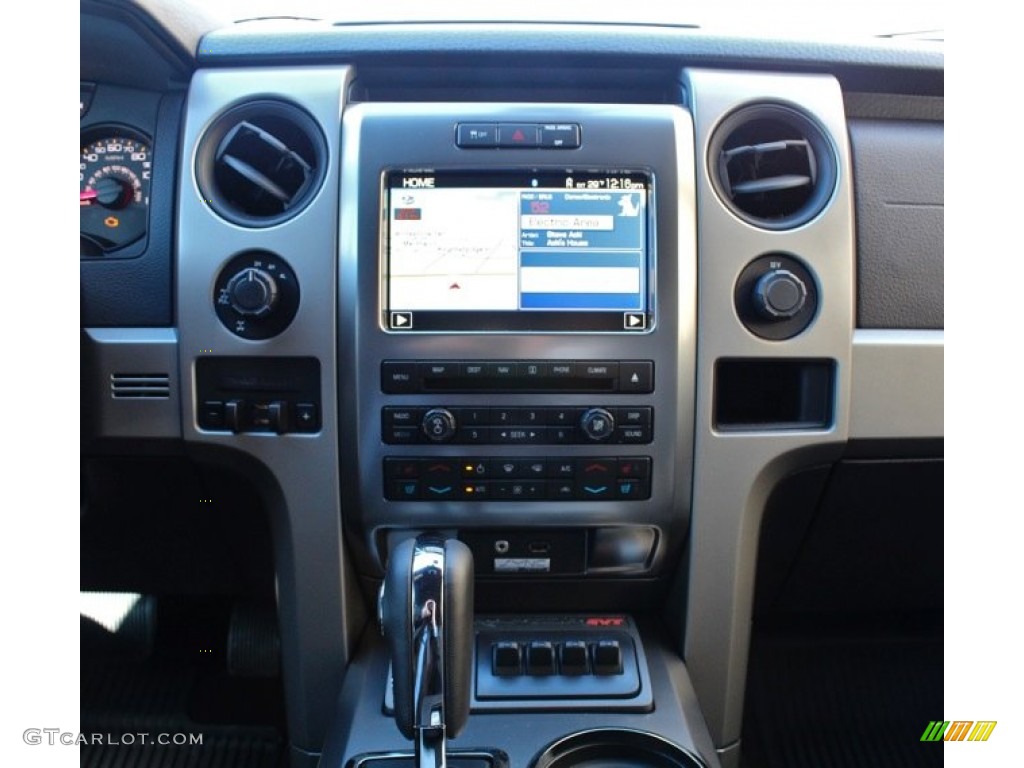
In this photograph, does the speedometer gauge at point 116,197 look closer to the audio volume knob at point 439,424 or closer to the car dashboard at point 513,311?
the car dashboard at point 513,311

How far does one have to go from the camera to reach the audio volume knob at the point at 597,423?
3.26 feet

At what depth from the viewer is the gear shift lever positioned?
31.5 inches

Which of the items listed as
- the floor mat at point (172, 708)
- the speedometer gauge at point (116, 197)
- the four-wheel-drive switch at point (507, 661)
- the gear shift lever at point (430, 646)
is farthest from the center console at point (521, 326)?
the floor mat at point (172, 708)

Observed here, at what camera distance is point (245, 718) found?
4.83ft

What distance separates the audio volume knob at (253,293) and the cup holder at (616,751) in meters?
0.63

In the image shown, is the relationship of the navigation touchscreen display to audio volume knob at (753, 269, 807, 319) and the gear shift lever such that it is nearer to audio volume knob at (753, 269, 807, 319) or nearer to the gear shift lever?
audio volume knob at (753, 269, 807, 319)

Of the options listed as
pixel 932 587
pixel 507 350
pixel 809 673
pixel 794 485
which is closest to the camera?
pixel 507 350

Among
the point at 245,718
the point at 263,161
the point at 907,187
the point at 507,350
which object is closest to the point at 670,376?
the point at 507,350

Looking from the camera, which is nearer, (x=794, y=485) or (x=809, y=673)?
(x=794, y=485)

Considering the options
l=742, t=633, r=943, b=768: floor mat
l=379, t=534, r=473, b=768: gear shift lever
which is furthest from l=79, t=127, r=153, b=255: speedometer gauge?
l=742, t=633, r=943, b=768: floor mat

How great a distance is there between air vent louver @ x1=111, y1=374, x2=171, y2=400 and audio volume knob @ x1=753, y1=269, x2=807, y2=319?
787 mm

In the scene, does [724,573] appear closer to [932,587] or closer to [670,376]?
[670,376]

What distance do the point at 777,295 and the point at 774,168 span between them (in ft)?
0.67

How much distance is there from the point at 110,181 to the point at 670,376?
804 millimetres
